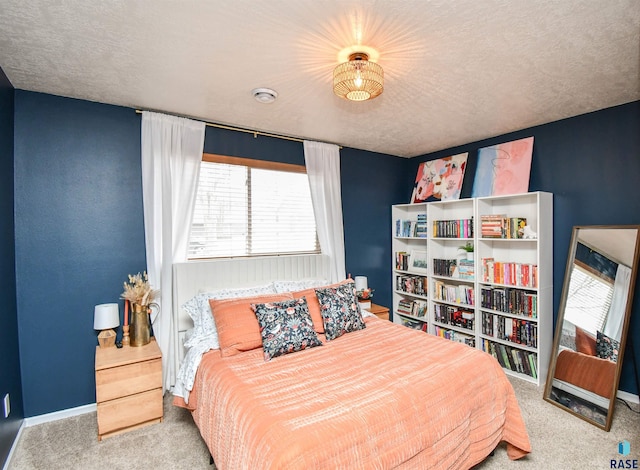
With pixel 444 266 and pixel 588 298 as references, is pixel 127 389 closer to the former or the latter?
pixel 444 266

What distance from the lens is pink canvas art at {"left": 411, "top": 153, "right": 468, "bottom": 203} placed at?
4.12 metres

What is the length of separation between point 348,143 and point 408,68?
1.90 meters

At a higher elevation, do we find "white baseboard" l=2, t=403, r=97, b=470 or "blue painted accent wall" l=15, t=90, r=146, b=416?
"blue painted accent wall" l=15, t=90, r=146, b=416

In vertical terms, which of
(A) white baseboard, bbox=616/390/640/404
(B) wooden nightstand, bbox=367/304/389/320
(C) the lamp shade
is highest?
(C) the lamp shade

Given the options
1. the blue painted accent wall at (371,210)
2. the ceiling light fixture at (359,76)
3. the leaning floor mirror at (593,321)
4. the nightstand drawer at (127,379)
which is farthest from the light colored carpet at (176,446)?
the ceiling light fixture at (359,76)

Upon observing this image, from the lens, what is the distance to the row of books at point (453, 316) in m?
3.85

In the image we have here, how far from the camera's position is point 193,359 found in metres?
2.37

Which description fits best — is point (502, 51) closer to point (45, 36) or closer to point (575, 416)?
point (45, 36)

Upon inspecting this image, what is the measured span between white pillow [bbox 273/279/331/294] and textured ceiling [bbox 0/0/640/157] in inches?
62.7

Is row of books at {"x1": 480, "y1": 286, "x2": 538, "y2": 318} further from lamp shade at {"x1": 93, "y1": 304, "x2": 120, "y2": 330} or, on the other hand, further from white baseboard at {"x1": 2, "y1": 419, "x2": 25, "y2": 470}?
white baseboard at {"x1": 2, "y1": 419, "x2": 25, "y2": 470}

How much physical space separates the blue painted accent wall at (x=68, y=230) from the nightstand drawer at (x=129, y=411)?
1.86 ft

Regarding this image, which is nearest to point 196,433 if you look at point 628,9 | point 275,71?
point 275,71

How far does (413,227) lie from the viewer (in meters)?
4.54

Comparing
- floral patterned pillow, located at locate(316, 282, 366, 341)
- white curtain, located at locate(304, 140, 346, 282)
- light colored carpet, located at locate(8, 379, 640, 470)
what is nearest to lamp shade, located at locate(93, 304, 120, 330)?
light colored carpet, located at locate(8, 379, 640, 470)
